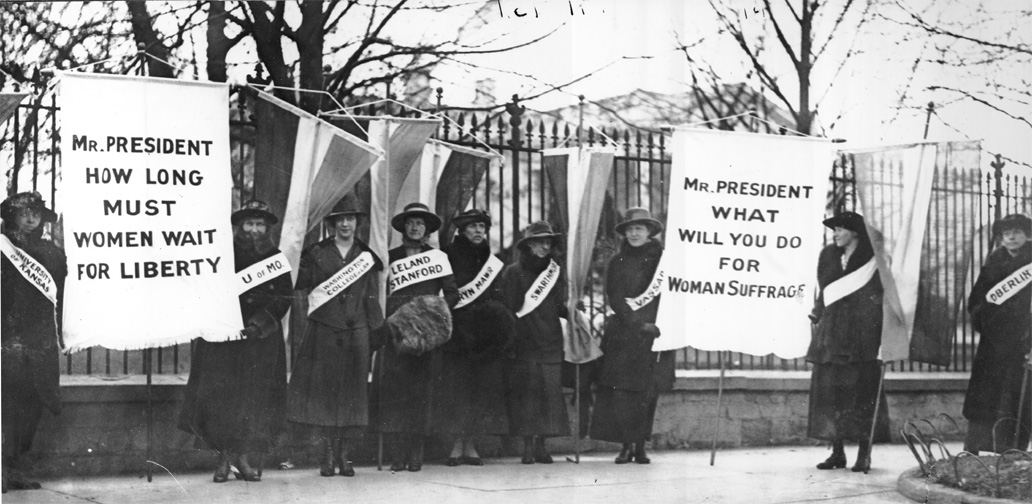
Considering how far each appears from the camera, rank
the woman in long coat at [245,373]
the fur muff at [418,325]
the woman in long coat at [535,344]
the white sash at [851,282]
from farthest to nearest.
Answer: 1. the woman in long coat at [535,344]
2. the white sash at [851,282]
3. the fur muff at [418,325]
4. the woman in long coat at [245,373]

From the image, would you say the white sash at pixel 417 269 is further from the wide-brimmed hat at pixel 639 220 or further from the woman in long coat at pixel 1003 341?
the woman in long coat at pixel 1003 341

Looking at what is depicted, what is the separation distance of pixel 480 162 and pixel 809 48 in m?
5.24

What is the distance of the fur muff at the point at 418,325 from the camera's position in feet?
28.1

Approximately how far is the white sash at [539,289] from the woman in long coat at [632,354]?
0.56 meters

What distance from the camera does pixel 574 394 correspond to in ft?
32.2

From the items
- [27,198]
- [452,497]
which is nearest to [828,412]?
[452,497]

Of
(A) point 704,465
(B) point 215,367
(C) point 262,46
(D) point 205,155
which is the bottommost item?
(A) point 704,465

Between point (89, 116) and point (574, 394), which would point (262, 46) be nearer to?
point (89, 116)

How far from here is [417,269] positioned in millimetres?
8781

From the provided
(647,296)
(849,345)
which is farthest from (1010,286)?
(647,296)

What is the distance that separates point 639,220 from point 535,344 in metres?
1.34

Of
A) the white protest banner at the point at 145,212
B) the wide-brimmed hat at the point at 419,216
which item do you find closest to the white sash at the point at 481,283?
the wide-brimmed hat at the point at 419,216

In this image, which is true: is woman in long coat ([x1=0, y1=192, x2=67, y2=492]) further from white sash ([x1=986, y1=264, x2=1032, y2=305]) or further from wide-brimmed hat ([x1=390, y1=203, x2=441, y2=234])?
white sash ([x1=986, y1=264, x2=1032, y2=305])

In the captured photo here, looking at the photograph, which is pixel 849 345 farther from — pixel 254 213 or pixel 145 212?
pixel 145 212
